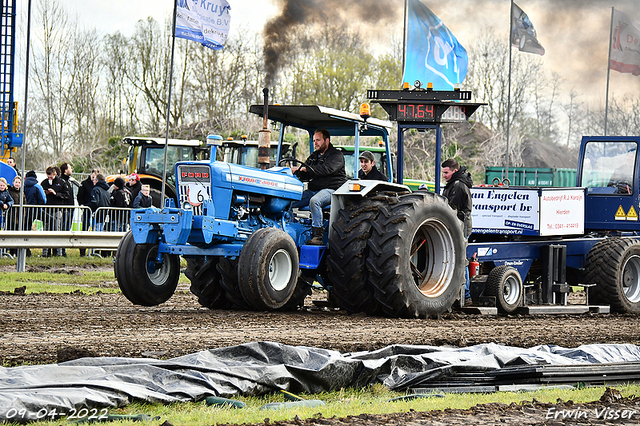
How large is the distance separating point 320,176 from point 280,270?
1.42 metres

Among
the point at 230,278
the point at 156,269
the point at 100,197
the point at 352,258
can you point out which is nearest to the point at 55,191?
the point at 100,197

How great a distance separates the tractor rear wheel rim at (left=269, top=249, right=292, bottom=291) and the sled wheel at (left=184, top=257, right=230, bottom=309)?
0.96 metres

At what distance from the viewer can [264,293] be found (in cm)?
891

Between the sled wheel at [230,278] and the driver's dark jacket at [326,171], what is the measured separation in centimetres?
143

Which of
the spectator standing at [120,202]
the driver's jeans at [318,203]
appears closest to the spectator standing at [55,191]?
the spectator standing at [120,202]

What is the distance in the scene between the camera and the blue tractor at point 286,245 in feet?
29.6

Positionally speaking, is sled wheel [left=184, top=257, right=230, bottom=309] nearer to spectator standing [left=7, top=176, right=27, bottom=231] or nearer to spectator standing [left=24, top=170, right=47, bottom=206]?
spectator standing [left=7, top=176, right=27, bottom=231]


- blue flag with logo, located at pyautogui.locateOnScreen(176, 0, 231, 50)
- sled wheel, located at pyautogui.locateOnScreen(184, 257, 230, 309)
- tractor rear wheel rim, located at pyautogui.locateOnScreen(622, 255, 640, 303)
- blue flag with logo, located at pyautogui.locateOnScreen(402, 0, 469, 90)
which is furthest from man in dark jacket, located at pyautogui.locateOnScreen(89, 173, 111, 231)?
tractor rear wheel rim, located at pyautogui.locateOnScreen(622, 255, 640, 303)

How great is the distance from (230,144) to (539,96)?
879 inches

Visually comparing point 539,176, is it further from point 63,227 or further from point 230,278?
point 230,278

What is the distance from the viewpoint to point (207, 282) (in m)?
9.91

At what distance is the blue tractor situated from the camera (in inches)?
355

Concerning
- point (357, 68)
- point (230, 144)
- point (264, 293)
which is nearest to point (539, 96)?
point (357, 68)

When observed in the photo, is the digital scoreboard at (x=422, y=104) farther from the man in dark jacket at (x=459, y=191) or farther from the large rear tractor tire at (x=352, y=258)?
the large rear tractor tire at (x=352, y=258)
